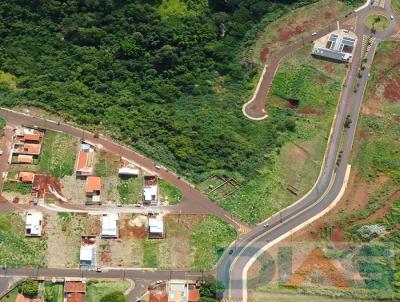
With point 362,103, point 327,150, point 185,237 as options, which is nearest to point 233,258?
point 185,237

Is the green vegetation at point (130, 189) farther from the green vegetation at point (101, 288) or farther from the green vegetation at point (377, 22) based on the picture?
the green vegetation at point (377, 22)

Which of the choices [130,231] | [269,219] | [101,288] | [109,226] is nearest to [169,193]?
[130,231]

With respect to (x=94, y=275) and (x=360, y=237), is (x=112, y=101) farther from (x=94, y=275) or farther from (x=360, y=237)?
(x=360, y=237)

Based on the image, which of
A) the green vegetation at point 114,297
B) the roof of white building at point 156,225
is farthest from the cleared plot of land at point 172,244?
the green vegetation at point 114,297

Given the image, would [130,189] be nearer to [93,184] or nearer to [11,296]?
[93,184]

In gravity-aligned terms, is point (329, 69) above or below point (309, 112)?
above

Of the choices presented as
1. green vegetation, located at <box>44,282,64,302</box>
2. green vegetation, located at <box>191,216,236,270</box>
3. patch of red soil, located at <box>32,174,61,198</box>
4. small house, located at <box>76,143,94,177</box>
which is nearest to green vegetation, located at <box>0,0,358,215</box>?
small house, located at <box>76,143,94,177</box>
